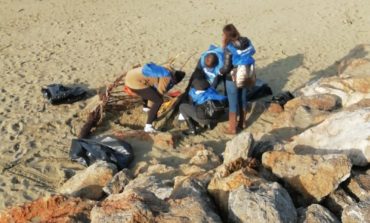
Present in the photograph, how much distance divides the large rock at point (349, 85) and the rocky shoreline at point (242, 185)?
629 millimetres

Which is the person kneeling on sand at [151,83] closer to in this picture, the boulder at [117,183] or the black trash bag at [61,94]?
the black trash bag at [61,94]

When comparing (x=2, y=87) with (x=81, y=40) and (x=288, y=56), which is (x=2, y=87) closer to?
(x=81, y=40)

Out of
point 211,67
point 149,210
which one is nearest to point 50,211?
point 149,210

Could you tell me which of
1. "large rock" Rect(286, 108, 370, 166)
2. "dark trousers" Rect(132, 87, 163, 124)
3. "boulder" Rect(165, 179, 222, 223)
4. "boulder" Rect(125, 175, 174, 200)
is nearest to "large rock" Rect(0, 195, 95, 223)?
"boulder" Rect(125, 175, 174, 200)

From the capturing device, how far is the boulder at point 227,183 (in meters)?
4.96

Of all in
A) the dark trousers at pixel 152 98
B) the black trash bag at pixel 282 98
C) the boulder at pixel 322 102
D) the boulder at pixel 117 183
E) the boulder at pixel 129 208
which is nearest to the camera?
the boulder at pixel 129 208

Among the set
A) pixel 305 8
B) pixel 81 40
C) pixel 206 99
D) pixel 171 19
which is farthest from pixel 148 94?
pixel 305 8

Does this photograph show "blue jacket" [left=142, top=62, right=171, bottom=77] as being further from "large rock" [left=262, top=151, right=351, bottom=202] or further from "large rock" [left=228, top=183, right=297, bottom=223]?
"large rock" [left=228, top=183, right=297, bottom=223]

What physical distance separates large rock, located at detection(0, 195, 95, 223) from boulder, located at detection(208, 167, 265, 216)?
48.0 inches

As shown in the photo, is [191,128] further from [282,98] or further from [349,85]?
[349,85]

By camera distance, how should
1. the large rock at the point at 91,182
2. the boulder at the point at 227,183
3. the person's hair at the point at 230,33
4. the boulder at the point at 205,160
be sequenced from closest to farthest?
the boulder at the point at 227,183 → the large rock at the point at 91,182 → the boulder at the point at 205,160 → the person's hair at the point at 230,33

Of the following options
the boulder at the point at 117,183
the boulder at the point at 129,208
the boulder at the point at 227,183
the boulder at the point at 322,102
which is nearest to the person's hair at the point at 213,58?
the boulder at the point at 322,102

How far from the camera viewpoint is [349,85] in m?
8.82

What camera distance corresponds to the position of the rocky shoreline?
174 inches
